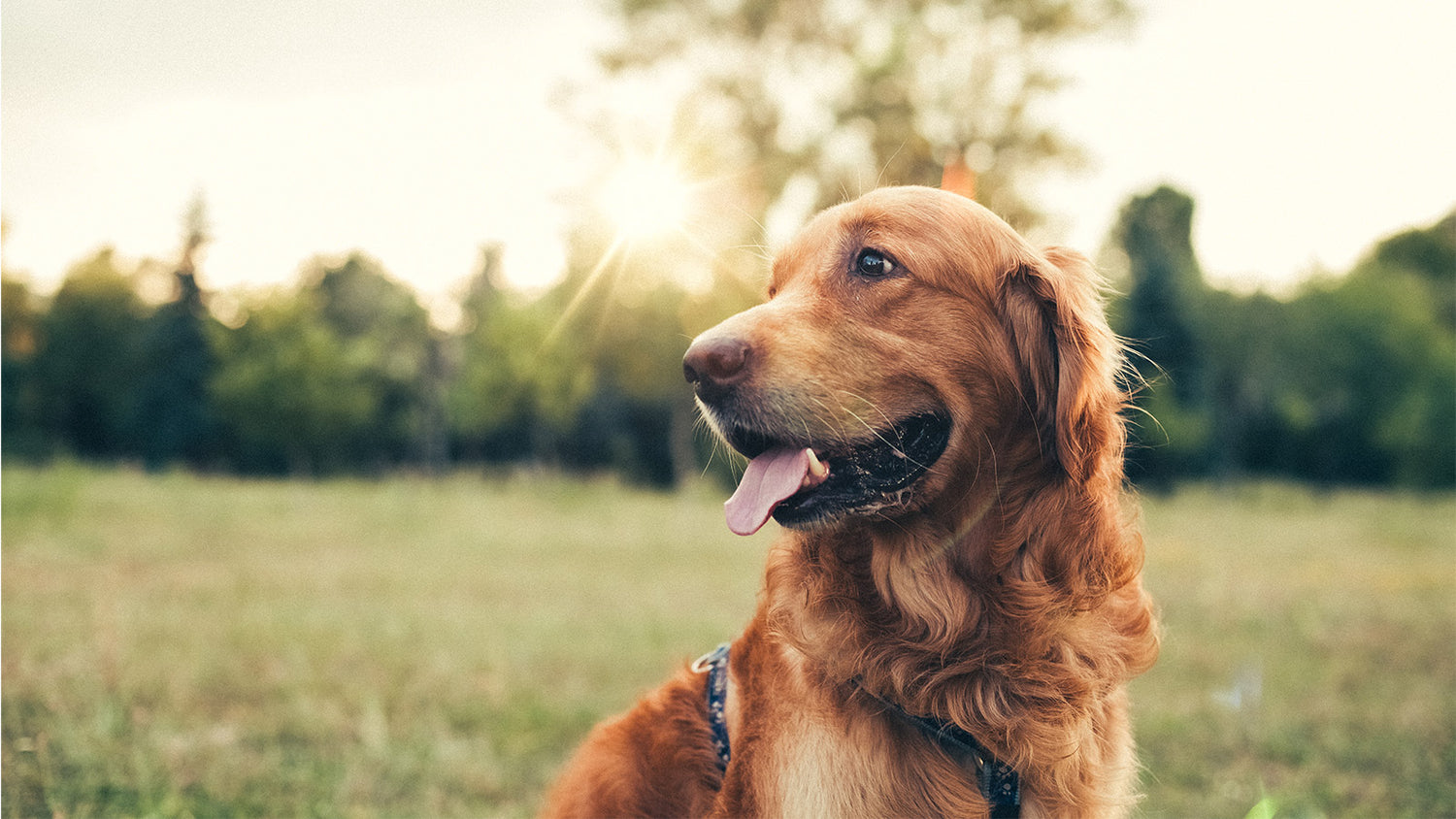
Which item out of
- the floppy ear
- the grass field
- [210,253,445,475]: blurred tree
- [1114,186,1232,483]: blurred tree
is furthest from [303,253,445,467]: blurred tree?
the floppy ear

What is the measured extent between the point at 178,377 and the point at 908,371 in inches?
892

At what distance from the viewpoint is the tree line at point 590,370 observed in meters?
19.4

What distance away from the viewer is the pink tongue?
201cm

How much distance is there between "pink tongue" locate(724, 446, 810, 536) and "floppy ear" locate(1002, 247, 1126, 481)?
25.5 inches

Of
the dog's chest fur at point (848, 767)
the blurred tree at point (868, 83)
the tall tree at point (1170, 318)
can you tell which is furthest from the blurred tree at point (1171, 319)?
the dog's chest fur at point (848, 767)

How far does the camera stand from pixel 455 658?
572cm

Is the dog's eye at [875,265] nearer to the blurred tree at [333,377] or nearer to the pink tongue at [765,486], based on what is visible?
the pink tongue at [765,486]

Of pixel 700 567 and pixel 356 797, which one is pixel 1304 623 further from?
pixel 356 797

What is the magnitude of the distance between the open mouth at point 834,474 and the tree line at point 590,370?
1391 centimetres

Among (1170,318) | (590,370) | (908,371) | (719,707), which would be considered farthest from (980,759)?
(1170,318)

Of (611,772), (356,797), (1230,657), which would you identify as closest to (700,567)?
(1230,657)

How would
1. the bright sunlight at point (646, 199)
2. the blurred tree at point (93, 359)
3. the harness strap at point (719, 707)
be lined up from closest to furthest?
the harness strap at point (719, 707)
the bright sunlight at point (646, 199)
the blurred tree at point (93, 359)

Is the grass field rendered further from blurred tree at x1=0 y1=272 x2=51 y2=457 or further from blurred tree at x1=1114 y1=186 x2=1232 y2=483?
blurred tree at x1=1114 y1=186 x2=1232 y2=483

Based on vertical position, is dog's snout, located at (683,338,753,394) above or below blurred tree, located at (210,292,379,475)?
above
